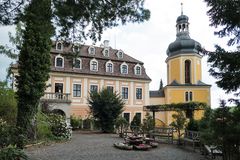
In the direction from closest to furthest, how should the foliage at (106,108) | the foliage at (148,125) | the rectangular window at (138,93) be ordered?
the foliage at (148,125) → the foliage at (106,108) → the rectangular window at (138,93)

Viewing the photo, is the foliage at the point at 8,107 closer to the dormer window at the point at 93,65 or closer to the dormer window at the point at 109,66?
the dormer window at the point at 93,65

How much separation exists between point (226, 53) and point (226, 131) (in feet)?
6.10

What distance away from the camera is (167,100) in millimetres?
46094

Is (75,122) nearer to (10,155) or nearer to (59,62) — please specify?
(59,62)

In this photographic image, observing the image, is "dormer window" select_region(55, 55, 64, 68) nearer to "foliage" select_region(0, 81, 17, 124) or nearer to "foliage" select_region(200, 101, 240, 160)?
"foliage" select_region(0, 81, 17, 124)

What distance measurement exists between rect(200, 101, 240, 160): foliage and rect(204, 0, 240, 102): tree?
2.05 feet

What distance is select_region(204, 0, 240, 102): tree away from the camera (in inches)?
265

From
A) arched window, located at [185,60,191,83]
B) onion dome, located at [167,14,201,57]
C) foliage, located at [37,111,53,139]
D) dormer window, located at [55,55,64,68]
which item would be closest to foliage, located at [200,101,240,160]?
foliage, located at [37,111,53,139]

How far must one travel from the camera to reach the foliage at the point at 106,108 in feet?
98.5

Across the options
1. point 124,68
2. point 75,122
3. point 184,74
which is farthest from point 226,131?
point 184,74

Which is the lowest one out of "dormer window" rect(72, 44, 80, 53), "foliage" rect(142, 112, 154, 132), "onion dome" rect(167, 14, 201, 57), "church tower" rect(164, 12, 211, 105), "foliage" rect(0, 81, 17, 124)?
"foliage" rect(142, 112, 154, 132)

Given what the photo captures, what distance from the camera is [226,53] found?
268 inches

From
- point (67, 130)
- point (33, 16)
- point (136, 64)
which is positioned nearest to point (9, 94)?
point (67, 130)

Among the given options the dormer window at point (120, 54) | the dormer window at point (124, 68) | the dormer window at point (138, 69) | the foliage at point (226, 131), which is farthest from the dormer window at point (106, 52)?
the foliage at point (226, 131)
